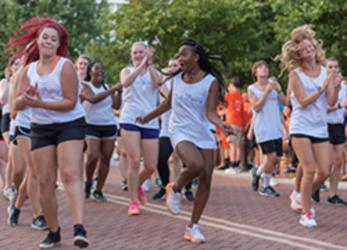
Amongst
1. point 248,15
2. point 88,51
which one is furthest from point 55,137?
point 88,51

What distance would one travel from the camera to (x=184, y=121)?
788cm

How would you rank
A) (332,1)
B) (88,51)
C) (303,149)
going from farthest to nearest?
(88,51), (332,1), (303,149)

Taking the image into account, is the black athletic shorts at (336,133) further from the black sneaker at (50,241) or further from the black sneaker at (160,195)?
the black sneaker at (50,241)

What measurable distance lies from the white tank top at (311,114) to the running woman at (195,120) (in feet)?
4.21

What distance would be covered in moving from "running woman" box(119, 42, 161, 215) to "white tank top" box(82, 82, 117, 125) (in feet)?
3.25

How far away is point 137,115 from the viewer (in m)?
9.90

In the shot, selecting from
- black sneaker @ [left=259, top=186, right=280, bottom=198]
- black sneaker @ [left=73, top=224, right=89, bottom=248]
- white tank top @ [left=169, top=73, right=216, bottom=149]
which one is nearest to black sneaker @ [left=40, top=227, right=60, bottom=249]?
black sneaker @ [left=73, top=224, right=89, bottom=248]

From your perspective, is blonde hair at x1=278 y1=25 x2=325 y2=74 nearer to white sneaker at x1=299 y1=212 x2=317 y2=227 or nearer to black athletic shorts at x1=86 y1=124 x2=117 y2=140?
white sneaker at x1=299 y1=212 x2=317 y2=227

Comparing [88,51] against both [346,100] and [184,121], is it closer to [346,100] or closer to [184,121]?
[346,100]

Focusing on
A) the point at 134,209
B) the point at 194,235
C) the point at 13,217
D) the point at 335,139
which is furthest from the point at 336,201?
the point at 13,217

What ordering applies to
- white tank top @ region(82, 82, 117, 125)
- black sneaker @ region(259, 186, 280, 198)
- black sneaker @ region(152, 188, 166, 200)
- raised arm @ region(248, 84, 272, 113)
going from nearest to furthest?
white tank top @ region(82, 82, 117, 125)
black sneaker @ region(152, 188, 166, 200)
raised arm @ region(248, 84, 272, 113)
black sneaker @ region(259, 186, 280, 198)

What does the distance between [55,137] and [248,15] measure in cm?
1846

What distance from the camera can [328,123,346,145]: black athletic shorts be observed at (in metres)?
11.1

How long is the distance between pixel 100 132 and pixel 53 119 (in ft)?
13.2
